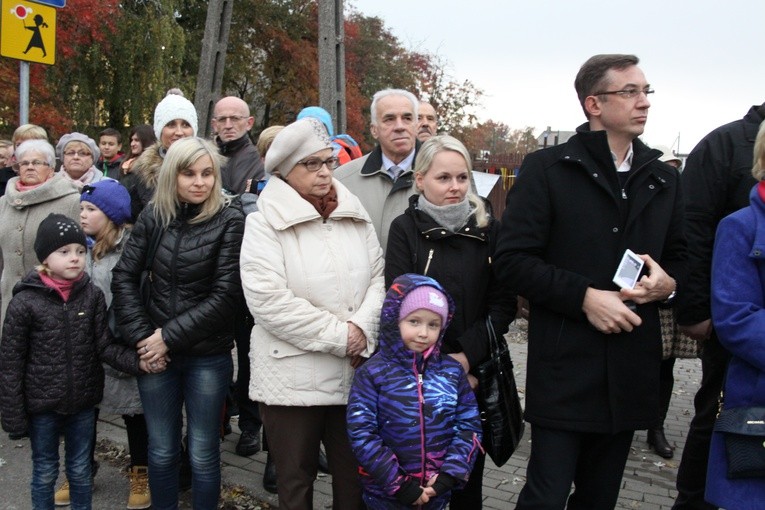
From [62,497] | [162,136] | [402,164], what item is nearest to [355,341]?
[402,164]

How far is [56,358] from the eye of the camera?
11.3 ft

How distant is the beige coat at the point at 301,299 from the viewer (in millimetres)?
2998

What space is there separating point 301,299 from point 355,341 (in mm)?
296

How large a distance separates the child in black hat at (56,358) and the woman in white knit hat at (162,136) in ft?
2.71

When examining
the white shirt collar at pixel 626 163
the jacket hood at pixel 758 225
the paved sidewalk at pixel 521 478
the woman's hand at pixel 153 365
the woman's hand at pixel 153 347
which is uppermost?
the white shirt collar at pixel 626 163

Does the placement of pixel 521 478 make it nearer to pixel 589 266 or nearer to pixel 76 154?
pixel 589 266

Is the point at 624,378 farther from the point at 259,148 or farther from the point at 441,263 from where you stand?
the point at 259,148

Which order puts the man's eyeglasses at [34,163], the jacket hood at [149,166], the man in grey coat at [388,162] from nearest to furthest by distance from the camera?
the man in grey coat at [388,162] < the jacket hood at [149,166] < the man's eyeglasses at [34,163]

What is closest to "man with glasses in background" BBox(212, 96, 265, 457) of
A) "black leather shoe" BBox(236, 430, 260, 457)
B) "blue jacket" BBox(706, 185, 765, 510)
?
"black leather shoe" BBox(236, 430, 260, 457)

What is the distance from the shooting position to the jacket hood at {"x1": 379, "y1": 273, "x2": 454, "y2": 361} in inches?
111

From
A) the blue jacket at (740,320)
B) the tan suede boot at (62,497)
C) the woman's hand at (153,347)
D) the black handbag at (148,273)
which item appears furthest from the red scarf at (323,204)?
the tan suede boot at (62,497)

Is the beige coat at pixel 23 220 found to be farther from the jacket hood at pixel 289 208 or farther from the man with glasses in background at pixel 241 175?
the jacket hood at pixel 289 208

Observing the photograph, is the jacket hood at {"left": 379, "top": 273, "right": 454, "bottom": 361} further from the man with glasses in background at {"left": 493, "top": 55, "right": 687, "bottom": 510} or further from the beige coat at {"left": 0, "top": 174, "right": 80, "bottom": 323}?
the beige coat at {"left": 0, "top": 174, "right": 80, "bottom": 323}

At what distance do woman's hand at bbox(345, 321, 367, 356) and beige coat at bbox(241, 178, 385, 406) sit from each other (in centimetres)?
2
